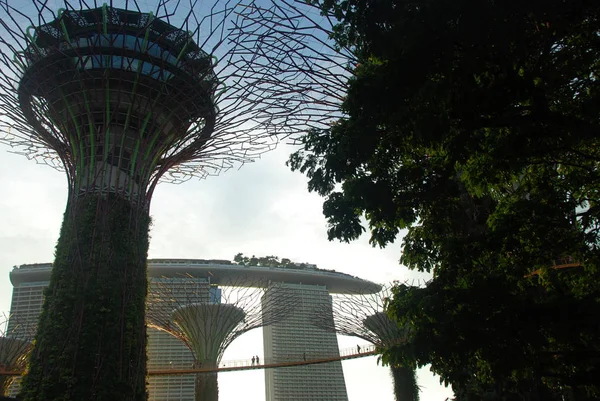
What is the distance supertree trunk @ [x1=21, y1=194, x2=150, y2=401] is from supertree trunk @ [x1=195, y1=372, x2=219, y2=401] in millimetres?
11259

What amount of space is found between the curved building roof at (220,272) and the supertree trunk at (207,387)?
97.7 feet

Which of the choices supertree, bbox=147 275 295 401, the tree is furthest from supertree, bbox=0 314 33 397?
the tree

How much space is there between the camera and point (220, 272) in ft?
186

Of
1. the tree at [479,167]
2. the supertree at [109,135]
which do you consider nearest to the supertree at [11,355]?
the supertree at [109,135]

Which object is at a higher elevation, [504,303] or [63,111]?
[63,111]

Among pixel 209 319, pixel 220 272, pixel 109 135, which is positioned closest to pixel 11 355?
pixel 209 319

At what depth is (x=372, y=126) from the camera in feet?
20.7

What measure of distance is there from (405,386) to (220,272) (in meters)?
34.4

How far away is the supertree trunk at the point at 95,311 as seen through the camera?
10594 mm

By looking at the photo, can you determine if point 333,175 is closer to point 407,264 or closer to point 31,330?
point 407,264

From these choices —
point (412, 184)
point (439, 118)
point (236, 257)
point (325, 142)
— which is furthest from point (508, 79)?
point (236, 257)

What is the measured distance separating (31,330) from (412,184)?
27.8 meters

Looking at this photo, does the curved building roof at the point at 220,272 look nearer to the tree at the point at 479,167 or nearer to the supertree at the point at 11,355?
the supertree at the point at 11,355

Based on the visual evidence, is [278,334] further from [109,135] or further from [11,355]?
[109,135]
